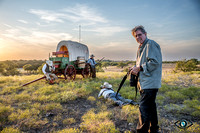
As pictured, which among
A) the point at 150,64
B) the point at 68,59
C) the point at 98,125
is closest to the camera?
the point at 150,64

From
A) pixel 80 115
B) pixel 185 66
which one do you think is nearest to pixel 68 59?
pixel 80 115

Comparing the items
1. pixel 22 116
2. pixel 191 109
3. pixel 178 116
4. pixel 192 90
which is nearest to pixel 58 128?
pixel 22 116

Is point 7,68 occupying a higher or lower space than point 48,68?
lower

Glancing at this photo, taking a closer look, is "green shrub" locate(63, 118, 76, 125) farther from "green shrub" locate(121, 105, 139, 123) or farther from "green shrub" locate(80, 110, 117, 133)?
"green shrub" locate(121, 105, 139, 123)

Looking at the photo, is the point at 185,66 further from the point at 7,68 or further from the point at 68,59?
the point at 7,68

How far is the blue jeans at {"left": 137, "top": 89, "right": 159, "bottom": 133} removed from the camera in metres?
2.19

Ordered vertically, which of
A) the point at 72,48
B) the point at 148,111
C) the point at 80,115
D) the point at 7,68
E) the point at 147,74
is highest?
the point at 72,48

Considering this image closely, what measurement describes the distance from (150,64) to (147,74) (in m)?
0.20

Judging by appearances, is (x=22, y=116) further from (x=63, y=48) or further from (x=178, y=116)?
(x=63, y=48)

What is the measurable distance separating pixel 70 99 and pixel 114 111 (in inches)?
84.3

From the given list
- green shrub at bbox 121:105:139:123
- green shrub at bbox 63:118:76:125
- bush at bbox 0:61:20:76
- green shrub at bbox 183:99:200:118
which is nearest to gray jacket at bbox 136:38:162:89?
green shrub at bbox 121:105:139:123

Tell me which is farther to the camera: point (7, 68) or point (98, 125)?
point (7, 68)

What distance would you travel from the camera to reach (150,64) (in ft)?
6.62

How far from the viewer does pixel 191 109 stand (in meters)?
4.10
